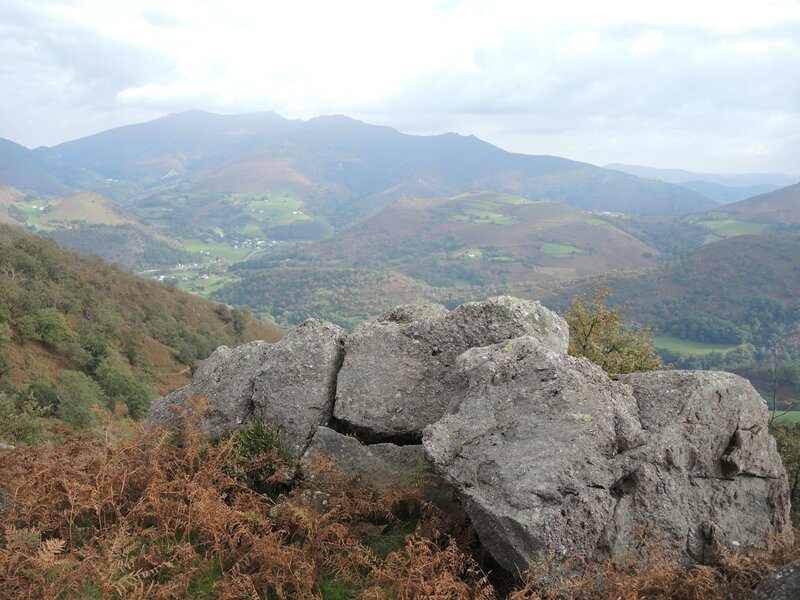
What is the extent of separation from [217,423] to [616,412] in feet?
24.5

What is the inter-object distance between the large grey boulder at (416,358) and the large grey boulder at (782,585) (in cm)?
545

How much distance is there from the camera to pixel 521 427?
8141 millimetres

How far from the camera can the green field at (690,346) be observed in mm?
133750

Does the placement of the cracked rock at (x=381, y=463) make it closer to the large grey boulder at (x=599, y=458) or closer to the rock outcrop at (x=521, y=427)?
the rock outcrop at (x=521, y=427)

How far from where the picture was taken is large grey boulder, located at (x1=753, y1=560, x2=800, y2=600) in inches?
222

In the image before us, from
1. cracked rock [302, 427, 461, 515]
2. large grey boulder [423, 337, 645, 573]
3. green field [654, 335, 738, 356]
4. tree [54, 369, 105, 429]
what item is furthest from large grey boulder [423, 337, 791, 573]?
green field [654, 335, 738, 356]

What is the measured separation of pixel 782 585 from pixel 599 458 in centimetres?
241

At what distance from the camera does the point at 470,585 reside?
23.4 ft

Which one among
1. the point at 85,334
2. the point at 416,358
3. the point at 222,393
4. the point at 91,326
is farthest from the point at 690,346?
the point at 222,393

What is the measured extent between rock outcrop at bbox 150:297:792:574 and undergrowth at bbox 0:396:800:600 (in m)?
0.51

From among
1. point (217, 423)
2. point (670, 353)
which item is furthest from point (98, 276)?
point (670, 353)

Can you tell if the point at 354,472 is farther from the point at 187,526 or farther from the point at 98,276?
the point at 98,276

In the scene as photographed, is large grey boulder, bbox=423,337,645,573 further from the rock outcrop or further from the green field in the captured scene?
the green field

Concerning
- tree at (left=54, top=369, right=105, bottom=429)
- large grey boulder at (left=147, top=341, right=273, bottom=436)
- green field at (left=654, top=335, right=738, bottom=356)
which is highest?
large grey boulder at (left=147, top=341, right=273, bottom=436)
